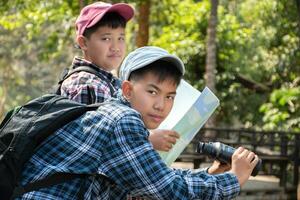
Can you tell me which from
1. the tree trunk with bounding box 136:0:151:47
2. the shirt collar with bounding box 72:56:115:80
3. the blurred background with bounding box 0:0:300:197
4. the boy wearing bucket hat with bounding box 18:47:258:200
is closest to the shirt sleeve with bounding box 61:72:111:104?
the shirt collar with bounding box 72:56:115:80

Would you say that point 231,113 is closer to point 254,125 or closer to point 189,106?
point 254,125

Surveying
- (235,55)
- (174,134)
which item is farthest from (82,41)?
(235,55)

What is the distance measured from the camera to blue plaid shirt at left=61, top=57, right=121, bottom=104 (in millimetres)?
2854

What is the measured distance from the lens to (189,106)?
269 cm

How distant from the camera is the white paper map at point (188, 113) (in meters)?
2.59

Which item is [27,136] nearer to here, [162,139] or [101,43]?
[162,139]

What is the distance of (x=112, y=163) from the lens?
2145 mm

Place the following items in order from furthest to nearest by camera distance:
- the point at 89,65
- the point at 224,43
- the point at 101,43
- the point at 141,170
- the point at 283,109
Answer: the point at 224,43 → the point at 283,109 → the point at 101,43 → the point at 89,65 → the point at 141,170

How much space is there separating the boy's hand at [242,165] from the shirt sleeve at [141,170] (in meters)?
0.11

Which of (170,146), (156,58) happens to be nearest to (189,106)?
(170,146)

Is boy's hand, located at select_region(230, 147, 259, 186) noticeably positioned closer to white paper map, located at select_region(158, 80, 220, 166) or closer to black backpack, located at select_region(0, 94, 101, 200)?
white paper map, located at select_region(158, 80, 220, 166)

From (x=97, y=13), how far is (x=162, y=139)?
3.01ft

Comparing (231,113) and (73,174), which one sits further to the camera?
(231,113)

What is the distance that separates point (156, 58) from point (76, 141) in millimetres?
381
